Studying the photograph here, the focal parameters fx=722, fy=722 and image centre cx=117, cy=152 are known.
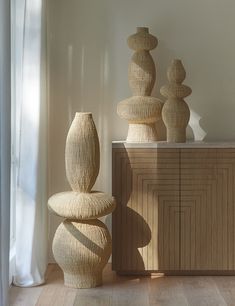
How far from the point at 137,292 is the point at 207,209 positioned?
731 mm

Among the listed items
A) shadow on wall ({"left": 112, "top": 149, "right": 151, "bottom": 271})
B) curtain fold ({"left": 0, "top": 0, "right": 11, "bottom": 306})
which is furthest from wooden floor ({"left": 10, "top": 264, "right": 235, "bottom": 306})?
curtain fold ({"left": 0, "top": 0, "right": 11, "bottom": 306})

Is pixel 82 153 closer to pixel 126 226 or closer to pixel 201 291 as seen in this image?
pixel 126 226

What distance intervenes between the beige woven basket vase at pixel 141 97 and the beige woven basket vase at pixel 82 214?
0.38 m

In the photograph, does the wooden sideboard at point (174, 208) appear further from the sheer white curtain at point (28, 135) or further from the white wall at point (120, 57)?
the sheer white curtain at point (28, 135)

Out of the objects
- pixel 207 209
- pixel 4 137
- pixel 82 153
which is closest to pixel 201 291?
pixel 207 209

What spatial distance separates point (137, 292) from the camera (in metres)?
4.30

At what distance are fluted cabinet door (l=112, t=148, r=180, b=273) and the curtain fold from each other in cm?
120

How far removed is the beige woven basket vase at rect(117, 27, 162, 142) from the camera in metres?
4.62

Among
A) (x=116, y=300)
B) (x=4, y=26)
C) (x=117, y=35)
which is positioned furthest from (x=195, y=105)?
(x=4, y=26)

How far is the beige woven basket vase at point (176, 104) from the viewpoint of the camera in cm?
459

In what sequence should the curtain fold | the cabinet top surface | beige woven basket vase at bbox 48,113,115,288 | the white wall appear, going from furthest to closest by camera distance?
the white wall → the cabinet top surface → beige woven basket vase at bbox 48,113,115,288 → the curtain fold

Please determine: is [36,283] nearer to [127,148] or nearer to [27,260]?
[27,260]

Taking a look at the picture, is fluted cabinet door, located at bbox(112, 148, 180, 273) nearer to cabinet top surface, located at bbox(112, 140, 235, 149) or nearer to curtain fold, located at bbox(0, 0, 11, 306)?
cabinet top surface, located at bbox(112, 140, 235, 149)

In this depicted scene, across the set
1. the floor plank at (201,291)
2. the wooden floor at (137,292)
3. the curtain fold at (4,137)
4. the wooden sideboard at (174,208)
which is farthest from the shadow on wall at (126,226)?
the curtain fold at (4,137)
